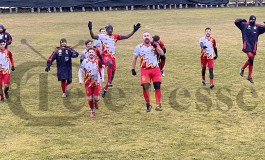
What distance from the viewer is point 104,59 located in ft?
50.6

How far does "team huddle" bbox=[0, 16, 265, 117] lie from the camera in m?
12.7

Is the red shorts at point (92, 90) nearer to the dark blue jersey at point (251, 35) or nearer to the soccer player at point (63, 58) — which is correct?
the soccer player at point (63, 58)

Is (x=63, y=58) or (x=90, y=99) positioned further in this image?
(x=63, y=58)

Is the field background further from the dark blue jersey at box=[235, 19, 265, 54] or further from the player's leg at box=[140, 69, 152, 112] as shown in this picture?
the dark blue jersey at box=[235, 19, 265, 54]

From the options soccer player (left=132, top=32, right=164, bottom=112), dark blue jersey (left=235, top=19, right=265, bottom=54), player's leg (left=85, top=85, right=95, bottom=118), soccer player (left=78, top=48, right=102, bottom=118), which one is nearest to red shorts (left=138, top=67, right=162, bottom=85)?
soccer player (left=132, top=32, right=164, bottom=112)

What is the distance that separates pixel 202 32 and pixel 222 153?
935 inches

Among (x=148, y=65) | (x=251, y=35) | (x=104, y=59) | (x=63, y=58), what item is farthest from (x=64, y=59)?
(x=251, y=35)

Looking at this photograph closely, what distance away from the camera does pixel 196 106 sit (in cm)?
1345

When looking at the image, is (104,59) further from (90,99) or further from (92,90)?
(90,99)

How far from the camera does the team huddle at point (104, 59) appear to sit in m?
12.7

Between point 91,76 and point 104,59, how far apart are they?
296cm

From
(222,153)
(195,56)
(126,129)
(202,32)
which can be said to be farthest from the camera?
(202,32)

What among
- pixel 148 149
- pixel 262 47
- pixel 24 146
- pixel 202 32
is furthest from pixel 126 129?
pixel 202 32

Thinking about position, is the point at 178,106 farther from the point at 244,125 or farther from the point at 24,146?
the point at 24,146
